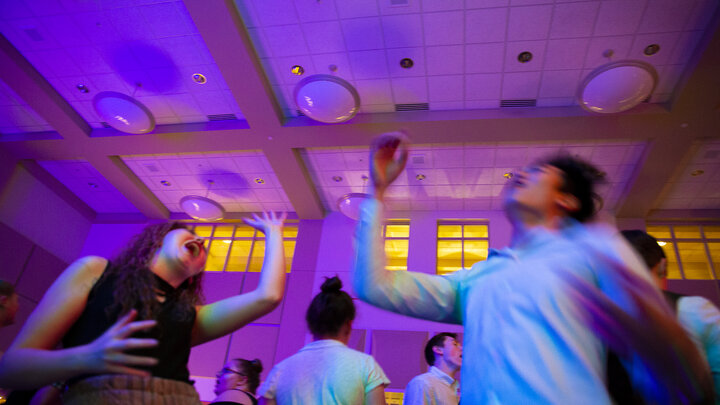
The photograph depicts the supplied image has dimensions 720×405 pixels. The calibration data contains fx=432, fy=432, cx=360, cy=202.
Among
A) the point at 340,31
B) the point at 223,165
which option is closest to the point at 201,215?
the point at 223,165

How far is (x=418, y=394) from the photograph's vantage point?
3039 mm

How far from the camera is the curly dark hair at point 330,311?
2.40 metres

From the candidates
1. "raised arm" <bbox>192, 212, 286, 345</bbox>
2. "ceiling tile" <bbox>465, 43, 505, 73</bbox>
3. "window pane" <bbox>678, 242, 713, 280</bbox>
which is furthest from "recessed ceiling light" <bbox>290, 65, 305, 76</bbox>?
"window pane" <bbox>678, 242, 713, 280</bbox>

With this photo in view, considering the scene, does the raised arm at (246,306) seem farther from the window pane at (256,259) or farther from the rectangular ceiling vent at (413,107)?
the window pane at (256,259)

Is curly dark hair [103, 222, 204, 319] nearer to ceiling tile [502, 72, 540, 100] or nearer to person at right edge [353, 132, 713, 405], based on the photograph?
person at right edge [353, 132, 713, 405]

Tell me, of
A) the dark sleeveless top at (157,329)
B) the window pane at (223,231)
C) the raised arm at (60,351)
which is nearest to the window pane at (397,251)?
the window pane at (223,231)

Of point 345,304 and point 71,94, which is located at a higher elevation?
point 71,94

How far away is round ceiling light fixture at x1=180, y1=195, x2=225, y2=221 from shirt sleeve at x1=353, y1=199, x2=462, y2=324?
28.5ft

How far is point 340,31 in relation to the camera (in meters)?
6.36

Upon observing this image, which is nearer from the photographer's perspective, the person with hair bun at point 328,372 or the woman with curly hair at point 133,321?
the woman with curly hair at point 133,321

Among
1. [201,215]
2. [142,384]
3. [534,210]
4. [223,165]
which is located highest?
[223,165]

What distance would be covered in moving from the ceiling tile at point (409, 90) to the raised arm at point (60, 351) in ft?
21.1

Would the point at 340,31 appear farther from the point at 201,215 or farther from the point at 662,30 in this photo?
the point at 201,215

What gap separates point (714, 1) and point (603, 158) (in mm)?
3030
